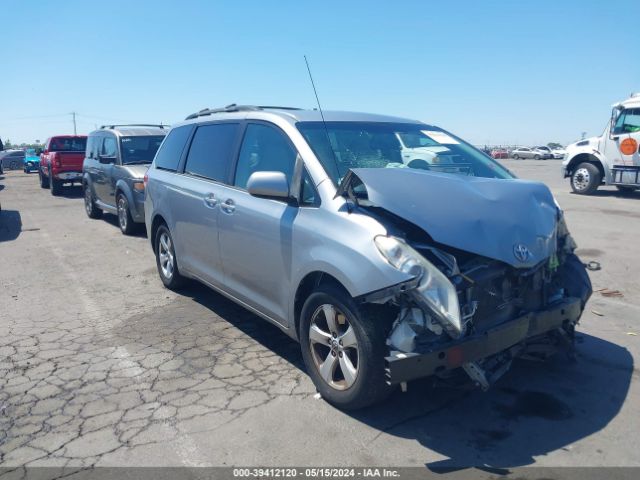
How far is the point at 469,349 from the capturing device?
3156 mm

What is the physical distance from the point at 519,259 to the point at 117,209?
30.8 feet

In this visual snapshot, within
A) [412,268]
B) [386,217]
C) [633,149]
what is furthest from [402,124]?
[633,149]

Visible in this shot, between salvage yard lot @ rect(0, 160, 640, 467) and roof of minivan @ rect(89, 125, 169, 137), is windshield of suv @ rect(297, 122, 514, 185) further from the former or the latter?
roof of minivan @ rect(89, 125, 169, 137)

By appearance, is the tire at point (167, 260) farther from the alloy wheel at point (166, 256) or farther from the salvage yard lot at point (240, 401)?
the salvage yard lot at point (240, 401)

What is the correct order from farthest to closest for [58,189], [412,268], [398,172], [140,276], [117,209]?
[58,189], [117,209], [140,276], [398,172], [412,268]

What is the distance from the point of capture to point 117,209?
1110cm


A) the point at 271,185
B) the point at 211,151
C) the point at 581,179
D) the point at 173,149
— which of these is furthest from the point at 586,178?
the point at 271,185

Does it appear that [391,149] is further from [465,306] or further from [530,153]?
[530,153]

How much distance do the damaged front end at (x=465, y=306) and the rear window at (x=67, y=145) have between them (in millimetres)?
19691

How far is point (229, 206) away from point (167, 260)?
2115 millimetres

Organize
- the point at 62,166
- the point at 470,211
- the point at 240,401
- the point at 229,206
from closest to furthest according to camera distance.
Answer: the point at 470,211, the point at 240,401, the point at 229,206, the point at 62,166

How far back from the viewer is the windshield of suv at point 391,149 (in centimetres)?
414

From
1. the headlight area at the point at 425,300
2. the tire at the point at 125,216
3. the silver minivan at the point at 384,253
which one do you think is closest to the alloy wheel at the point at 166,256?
the silver minivan at the point at 384,253

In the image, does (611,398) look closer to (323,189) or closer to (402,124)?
(323,189)
